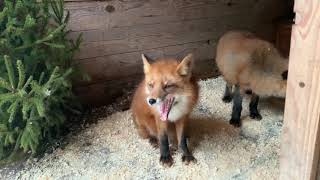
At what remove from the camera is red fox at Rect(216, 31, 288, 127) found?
205 centimetres

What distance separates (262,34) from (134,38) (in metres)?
1.32

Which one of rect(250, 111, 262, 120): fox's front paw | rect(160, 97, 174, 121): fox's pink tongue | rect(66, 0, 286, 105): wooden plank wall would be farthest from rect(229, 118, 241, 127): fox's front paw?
rect(66, 0, 286, 105): wooden plank wall

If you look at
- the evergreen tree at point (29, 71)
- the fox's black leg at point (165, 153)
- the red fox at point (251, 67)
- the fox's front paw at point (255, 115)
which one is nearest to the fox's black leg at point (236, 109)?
the red fox at point (251, 67)

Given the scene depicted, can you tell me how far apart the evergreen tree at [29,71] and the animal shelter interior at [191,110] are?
0.04 metres

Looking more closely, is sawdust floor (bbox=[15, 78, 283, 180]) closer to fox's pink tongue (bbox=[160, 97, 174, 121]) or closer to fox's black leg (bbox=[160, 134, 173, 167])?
fox's black leg (bbox=[160, 134, 173, 167])

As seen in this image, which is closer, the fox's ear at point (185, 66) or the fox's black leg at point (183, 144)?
the fox's ear at point (185, 66)

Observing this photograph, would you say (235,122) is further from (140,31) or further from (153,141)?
(140,31)

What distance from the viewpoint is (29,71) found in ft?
5.89

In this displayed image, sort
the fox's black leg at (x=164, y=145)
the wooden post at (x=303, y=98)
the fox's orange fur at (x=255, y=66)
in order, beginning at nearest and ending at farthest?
the wooden post at (x=303, y=98) < the fox's black leg at (x=164, y=145) < the fox's orange fur at (x=255, y=66)

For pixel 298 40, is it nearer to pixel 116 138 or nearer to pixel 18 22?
pixel 18 22

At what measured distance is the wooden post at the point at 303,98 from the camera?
905 millimetres

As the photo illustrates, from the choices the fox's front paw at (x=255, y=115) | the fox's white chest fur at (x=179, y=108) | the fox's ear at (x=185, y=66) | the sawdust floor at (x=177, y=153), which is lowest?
the sawdust floor at (x=177, y=153)

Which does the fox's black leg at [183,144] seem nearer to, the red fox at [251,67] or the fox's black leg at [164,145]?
the fox's black leg at [164,145]

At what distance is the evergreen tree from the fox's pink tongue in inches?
21.2
